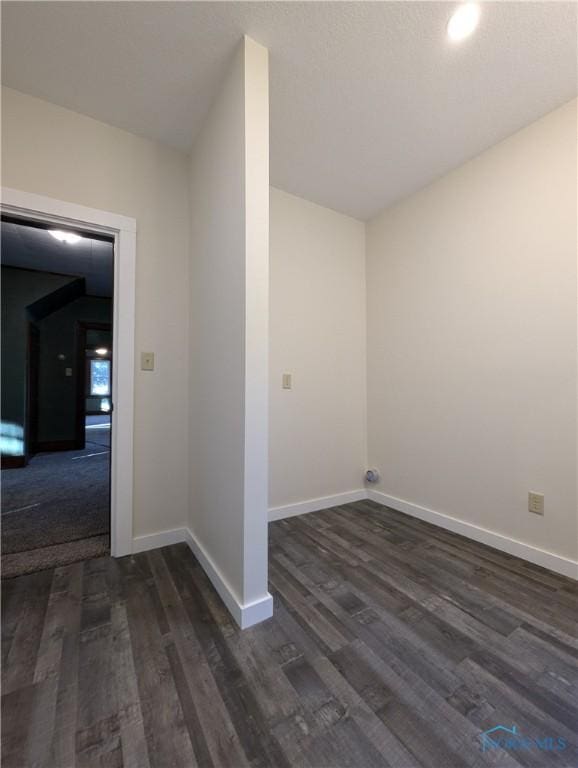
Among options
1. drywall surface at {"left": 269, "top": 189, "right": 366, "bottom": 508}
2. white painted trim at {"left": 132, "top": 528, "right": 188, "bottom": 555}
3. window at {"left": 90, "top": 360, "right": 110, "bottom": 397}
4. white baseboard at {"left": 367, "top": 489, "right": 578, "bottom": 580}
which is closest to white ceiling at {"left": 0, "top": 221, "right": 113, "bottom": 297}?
drywall surface at {"left": 269, "top": 189, "right": 366, "bottom": 508}

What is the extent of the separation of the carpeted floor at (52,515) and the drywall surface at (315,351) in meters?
1.34

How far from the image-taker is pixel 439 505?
2.46 m

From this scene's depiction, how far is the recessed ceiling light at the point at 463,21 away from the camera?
1.36 m

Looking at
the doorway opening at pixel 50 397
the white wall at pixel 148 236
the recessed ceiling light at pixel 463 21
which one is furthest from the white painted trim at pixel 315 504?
the recessed ceiling light at pixel 463 21

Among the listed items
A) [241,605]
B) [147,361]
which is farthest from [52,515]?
[241,605]

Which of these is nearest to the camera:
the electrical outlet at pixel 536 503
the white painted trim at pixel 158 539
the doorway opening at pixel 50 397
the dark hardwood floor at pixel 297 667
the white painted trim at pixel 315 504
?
the dark hardwood floor at pixel 297 667

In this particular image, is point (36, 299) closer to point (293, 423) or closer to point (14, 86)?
point (14, 86)

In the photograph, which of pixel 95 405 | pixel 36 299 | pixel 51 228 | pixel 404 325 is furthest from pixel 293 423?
pixel 95 405

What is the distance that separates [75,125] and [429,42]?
1968mm

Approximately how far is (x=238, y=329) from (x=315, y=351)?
1381 millimetres

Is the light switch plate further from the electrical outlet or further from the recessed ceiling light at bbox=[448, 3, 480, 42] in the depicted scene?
the electrical outlet

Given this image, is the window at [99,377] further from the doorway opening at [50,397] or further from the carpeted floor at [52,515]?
the carpeted floor at [52,515]

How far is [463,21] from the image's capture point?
4.61 ft

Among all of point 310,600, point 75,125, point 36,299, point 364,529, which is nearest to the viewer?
point 310,600
